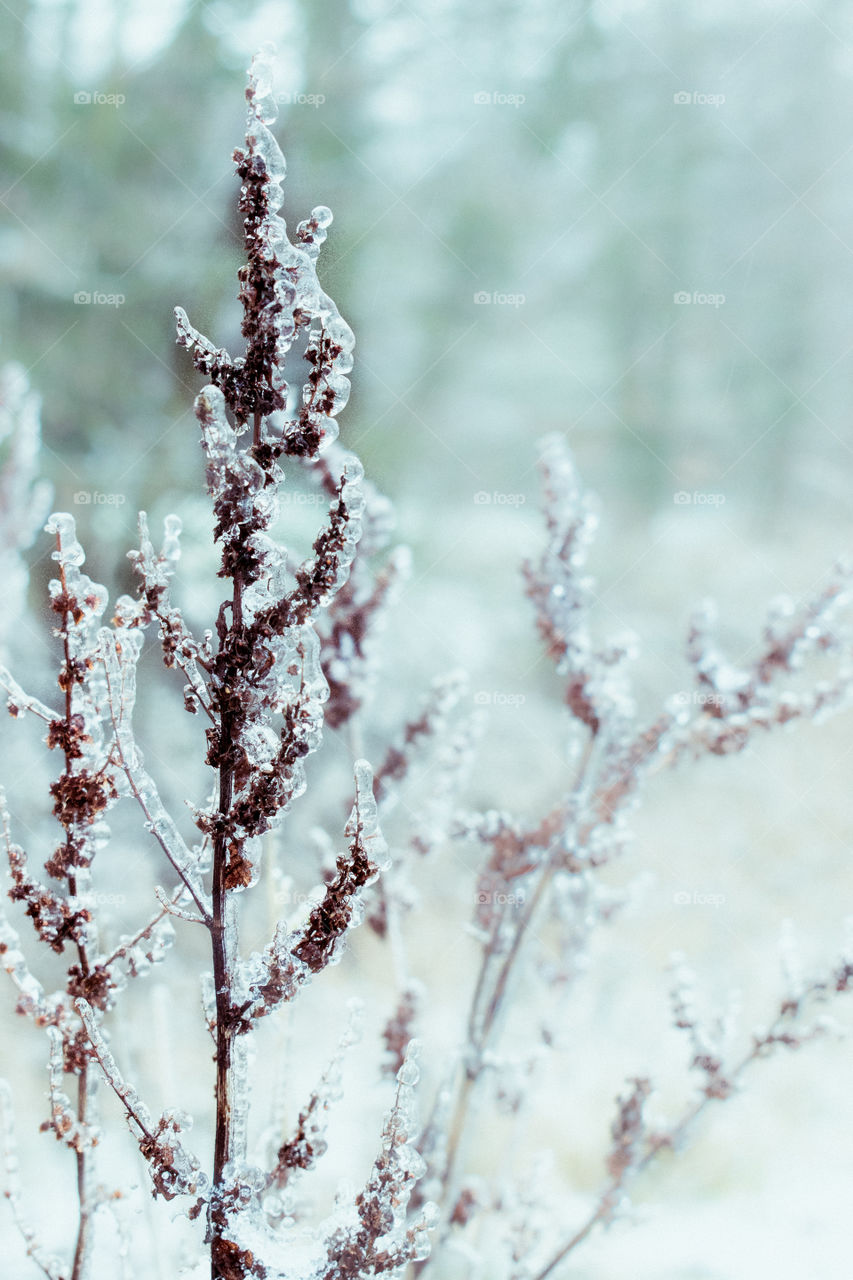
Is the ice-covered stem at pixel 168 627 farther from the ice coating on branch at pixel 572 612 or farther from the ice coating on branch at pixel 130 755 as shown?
the ice coating on branch at pixel 572 612

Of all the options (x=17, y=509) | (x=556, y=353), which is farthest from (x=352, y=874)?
(x=556, y=353)

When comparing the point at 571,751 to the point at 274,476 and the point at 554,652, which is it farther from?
the point at 274,476

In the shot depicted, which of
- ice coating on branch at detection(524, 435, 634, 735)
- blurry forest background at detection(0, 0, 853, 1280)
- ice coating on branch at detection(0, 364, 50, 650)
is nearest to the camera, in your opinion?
ice coating on branch at detection(524, 435, 634, 735)

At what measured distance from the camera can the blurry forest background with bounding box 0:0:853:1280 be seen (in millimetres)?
857

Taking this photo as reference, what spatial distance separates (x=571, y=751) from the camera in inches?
25.8

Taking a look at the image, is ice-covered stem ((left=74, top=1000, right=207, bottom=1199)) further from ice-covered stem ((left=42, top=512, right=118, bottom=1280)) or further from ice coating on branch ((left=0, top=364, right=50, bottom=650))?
ice coating on branch ((left=0, top=364, right=50, bottom=650))

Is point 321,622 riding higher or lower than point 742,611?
lower

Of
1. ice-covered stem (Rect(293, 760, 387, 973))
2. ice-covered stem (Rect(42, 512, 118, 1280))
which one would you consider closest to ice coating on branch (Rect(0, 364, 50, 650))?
ice-covered stem (Rect(42, 512, 118, 1280))

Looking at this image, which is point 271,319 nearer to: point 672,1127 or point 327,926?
point 327,926

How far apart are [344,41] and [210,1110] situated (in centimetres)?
99

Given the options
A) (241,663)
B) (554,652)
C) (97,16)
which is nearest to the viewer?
(241,663)

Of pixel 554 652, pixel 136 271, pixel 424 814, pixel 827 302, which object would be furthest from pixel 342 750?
pixel 827 302

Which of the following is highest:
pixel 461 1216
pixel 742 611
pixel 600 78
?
A: pixel 600 78

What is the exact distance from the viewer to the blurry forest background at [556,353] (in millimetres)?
857
